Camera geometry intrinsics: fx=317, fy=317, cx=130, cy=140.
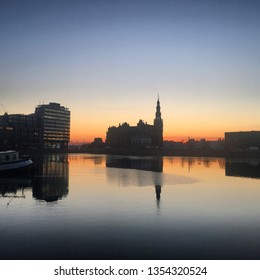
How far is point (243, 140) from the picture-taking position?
168 m

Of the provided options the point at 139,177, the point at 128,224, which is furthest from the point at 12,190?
the point at 139,177

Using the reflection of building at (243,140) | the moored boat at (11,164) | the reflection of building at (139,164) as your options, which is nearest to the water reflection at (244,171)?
the reflection of building at (139,164)

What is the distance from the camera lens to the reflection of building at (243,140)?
536ft

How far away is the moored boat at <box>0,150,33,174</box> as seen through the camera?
50.5m

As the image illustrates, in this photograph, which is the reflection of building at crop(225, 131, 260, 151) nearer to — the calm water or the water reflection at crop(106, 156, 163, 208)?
the water reflection at crop(106, 156, 163, 208)

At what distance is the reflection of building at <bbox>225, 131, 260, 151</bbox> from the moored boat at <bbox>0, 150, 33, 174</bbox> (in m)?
133

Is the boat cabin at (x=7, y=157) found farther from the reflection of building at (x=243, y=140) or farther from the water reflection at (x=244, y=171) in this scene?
the reflection of building at (x=243, y=140)

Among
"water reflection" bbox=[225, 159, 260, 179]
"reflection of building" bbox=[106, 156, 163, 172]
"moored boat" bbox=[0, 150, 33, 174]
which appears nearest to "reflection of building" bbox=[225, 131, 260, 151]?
"reflection of building" bbox=[106, 156, 163, 172]

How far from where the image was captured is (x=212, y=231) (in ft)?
62.1

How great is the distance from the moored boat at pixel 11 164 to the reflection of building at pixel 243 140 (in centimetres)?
13338

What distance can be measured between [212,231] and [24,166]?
41.2 m
